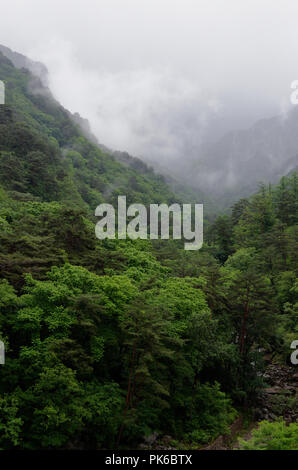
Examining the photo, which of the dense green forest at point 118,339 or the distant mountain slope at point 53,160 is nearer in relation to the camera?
the dense green forest at point 118,339

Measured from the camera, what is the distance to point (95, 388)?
17234mm

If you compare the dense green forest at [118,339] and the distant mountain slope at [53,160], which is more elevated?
the distant mountain slope at [53,160]

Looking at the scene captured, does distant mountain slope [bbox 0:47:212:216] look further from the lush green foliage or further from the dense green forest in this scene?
the lush green foliage

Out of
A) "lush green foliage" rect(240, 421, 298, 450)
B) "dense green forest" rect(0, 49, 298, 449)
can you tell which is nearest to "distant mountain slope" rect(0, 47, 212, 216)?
"dense green forest" rect(0, 49, 298, 449)

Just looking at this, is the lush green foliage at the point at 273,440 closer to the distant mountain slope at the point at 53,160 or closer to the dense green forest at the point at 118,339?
the dense green forest at the point at 118,339

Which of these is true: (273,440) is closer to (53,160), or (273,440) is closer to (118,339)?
(118,339)

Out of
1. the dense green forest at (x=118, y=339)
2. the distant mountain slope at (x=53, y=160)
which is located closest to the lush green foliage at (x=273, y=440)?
the dense green forest at (x=118, y=339)

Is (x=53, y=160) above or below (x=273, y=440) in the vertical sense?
above

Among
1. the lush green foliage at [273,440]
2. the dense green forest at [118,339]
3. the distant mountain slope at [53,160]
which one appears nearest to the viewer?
the lush green foliage at [273,440]

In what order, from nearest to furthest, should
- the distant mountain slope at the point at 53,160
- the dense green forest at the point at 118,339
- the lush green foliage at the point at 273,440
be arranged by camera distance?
1. the lush green foliage at the point at 273,440
2. the dense green forest at the point at 118,339
3. the distant mountain slope at the point at 53,160

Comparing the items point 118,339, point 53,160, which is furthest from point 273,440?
point 53,160

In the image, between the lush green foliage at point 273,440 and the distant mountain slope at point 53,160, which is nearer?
the lush green foliage at point 273,440

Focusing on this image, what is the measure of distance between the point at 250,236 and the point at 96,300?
39.2m
